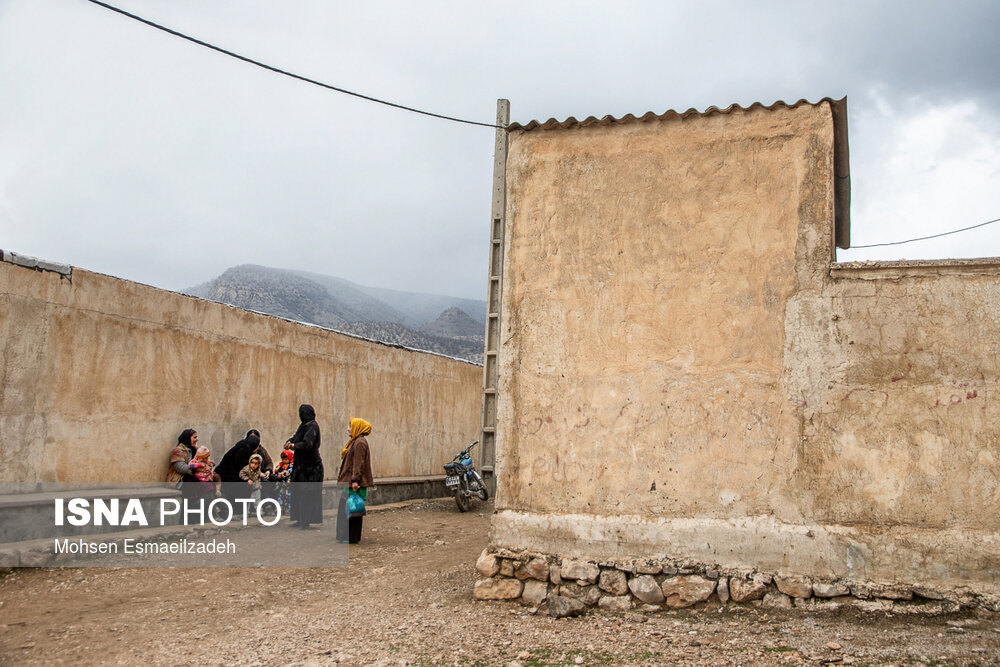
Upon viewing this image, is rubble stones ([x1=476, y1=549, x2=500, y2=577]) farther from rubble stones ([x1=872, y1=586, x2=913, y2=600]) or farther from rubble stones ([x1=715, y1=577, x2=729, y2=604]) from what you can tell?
rubble stones ([x1=872, y1=586, x2=913, y2=600])

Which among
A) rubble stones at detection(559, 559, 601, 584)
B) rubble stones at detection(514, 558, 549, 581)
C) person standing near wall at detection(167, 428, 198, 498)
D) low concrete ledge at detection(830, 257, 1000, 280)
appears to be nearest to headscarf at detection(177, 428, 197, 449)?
person standing near wall at detection(167, 428, 198, 498)

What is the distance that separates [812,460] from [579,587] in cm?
183

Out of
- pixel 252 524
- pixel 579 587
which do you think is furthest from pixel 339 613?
pixel 252 524

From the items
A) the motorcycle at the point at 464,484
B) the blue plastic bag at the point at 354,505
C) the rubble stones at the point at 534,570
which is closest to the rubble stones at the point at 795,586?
the rubble stones at the point at 534,570

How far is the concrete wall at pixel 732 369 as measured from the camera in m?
5.03

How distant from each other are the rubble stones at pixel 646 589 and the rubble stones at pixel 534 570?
0.62 meters

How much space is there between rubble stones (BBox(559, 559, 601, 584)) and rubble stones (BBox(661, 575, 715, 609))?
477 millimetres

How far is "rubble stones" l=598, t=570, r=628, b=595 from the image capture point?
17.6ft

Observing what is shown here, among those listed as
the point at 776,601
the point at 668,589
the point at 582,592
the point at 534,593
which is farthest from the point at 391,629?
the point at 776,601

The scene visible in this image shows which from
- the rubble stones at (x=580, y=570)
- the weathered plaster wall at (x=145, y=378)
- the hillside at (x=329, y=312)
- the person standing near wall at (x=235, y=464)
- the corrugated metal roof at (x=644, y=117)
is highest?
the hillside at (x=329, y=312)

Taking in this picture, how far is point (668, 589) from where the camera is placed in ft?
17.3

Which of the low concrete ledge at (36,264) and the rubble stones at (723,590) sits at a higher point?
the low concrete ledge at (36,264)

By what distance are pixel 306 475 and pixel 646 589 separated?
17.7 feet

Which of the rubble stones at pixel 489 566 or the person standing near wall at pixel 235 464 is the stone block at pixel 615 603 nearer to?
the rubble stones at pixel 489 566
